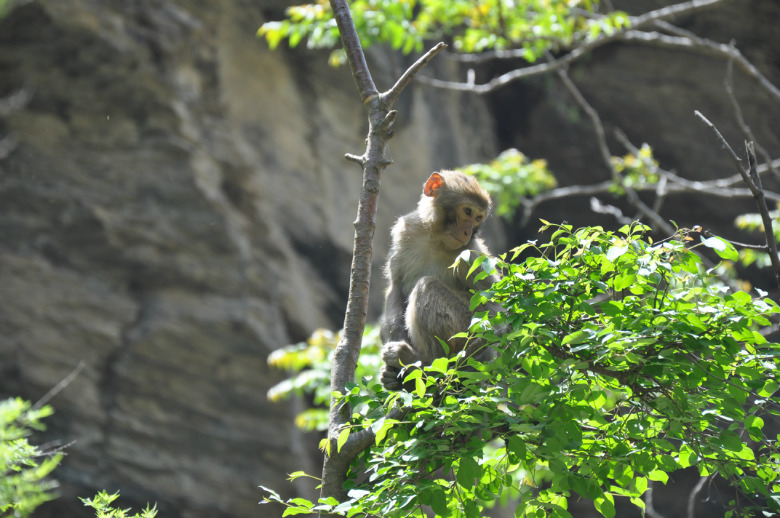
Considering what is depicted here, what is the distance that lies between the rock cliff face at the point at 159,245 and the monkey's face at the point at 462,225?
18.8 feet

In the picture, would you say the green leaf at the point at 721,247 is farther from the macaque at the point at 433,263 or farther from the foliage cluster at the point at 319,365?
the foliage cluster at the point at 319,365

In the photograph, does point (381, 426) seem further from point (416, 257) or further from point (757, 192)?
point (416, 257)

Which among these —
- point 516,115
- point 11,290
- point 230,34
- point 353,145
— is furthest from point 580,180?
point 11,290

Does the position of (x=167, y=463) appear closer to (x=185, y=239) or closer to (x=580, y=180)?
(x=185, y=239)

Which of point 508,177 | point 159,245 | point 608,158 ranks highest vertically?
point 159,245

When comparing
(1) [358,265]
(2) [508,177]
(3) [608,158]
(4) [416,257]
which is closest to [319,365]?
(4) [416,257]

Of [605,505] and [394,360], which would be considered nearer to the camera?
[605,505]

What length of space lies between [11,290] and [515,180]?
21.1 ft

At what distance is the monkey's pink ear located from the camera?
512 centimetres

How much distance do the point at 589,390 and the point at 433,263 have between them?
229cm

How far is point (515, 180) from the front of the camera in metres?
9.34

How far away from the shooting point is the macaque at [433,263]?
14.6ft

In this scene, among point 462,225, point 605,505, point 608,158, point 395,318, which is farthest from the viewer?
point 608,158

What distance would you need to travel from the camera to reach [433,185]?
16.9 feet
